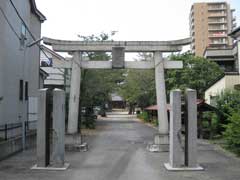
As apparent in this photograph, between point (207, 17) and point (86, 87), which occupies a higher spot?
point (207, 17)

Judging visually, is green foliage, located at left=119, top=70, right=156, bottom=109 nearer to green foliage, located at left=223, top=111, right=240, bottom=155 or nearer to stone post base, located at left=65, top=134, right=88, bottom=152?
stone post base, located at left=65, top=134, right=88, bottom=152

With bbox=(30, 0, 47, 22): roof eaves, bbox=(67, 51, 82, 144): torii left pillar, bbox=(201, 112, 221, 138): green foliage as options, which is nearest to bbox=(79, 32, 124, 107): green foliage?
bbox=(30, 0, 47, 22): roof eaves

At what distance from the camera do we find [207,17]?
135125 millimetres

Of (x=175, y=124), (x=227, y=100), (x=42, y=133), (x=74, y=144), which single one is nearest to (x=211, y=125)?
(x=227, y=100)

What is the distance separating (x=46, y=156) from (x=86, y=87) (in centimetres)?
2315

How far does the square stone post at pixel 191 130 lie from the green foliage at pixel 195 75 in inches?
1232

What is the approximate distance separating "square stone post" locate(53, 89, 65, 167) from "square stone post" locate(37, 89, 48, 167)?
40 centimetres

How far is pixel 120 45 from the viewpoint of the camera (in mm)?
20219

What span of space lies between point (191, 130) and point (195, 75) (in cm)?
3333

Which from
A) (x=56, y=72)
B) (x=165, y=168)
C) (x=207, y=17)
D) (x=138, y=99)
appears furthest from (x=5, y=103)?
(x=207, y=17)

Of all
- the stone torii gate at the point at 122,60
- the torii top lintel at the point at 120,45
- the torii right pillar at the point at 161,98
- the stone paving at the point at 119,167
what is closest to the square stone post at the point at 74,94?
the stone torii gate at the point at 122,60

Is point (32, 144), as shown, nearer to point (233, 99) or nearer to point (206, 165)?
point (206, 165)

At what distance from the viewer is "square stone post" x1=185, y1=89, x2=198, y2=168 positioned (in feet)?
46.6

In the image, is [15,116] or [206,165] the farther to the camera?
[15,116]
